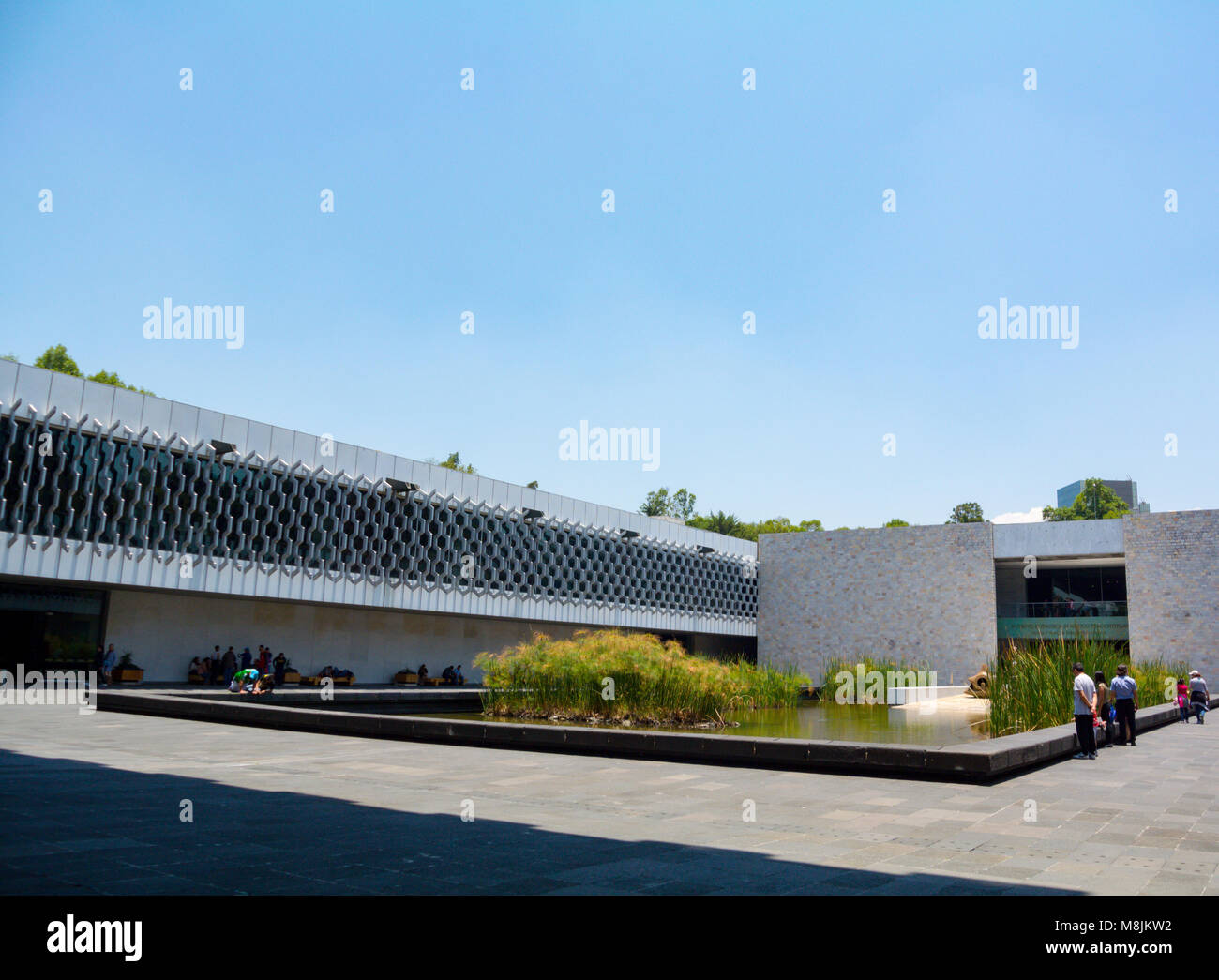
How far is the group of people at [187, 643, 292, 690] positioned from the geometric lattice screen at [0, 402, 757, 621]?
2.87 meters

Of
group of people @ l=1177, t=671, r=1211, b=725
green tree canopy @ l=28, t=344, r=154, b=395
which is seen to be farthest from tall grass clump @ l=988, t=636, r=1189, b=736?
green tree canopy @ l=28, t=344, r=154, b=395

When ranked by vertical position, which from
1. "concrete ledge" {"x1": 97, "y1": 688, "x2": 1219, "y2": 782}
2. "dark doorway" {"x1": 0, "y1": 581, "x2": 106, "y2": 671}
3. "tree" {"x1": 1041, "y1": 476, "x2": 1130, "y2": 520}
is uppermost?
"tree" {"x1": 1041, "y1": 476, "x2": 1130, "y2": 520}

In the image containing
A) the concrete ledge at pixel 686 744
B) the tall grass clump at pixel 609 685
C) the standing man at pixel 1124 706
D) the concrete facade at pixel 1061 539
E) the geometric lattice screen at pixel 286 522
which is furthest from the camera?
the concrete facade at pixel 1061 539

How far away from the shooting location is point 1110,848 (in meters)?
6.13

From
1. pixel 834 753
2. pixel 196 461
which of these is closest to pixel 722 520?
pixel 196 461

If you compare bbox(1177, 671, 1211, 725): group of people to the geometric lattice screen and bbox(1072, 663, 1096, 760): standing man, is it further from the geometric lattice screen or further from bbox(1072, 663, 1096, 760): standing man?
the geometric lattice screen

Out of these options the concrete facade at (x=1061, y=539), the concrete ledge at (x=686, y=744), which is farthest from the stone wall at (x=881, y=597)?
the concrete ledge at (x=686, y=744)

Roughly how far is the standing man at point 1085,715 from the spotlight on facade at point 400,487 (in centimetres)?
2226

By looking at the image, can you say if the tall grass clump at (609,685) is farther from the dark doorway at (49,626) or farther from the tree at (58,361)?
the tree at (58,361)

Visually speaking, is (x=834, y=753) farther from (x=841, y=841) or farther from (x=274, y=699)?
(x=274, y=699)

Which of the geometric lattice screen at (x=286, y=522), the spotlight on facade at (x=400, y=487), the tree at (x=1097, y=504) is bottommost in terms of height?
the geometric lattice screen at (x=286, y=522)

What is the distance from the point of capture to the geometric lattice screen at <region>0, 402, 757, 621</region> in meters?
21.2

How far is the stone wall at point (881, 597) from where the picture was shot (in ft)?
130
